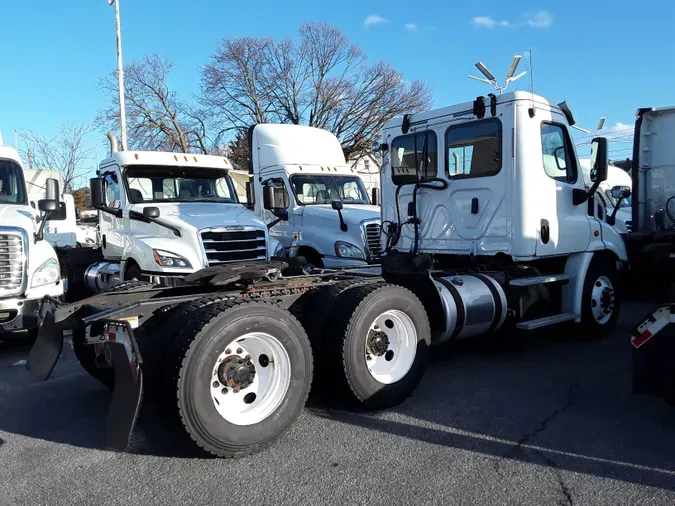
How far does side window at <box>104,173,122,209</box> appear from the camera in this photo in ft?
31.3

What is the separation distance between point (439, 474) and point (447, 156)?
426 centimetres

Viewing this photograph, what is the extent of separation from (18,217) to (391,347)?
18.2 feet

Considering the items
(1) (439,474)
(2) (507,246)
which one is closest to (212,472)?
(1) (439,474)

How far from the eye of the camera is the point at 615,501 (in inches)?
134

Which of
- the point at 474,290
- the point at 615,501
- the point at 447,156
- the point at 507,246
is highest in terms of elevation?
the point at 447,156

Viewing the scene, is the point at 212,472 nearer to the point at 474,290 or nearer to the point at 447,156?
the point at 474,290

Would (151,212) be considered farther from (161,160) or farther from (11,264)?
(11,264)

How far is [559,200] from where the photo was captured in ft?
22.5

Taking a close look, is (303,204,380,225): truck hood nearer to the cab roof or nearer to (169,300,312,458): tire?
the cab roof

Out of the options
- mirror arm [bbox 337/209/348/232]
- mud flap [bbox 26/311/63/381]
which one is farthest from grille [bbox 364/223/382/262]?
mud flap [bbox 26/311/63/381]

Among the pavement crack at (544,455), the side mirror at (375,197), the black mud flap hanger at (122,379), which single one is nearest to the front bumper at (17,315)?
the black mud flap hanger at (122,379)

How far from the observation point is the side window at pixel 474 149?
262 inches

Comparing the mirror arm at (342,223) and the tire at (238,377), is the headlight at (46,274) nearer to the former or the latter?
the tire at (238,377)

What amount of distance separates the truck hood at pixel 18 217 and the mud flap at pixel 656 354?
697cm
